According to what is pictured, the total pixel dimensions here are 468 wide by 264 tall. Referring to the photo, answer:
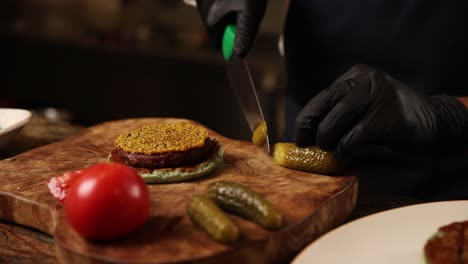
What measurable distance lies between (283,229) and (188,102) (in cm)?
455

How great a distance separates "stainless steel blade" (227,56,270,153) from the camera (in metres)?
2.93

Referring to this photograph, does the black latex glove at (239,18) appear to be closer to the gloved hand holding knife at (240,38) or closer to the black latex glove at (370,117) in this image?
the gloved hand holding knife at (240,38)

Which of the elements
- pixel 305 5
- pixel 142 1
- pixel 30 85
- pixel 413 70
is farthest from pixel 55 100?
pixel 413 70

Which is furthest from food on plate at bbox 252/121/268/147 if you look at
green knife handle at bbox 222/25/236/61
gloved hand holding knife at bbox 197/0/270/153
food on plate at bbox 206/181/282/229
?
food on plate at bbox 206/181/282/229

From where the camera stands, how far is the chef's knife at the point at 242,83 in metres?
2.94

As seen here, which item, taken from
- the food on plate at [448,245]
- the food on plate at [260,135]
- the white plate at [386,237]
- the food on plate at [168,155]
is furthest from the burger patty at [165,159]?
the food on plate at [448,245]

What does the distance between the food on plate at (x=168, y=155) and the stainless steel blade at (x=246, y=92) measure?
12.5 inches

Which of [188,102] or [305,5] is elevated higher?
[305,5]

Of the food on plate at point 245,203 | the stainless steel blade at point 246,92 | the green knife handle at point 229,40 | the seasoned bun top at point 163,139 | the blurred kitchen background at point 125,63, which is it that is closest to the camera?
the food on plate at point 245,203

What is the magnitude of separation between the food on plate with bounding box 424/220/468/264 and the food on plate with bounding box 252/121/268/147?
1047 millimetres

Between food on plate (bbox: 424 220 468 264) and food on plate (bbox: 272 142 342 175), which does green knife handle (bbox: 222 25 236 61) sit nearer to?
food on plate (bbox: 272 142 342 175)

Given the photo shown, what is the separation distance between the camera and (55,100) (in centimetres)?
741

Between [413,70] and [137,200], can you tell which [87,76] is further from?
[137,200]

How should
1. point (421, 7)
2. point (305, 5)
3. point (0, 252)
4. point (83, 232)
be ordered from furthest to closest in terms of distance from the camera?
1. point (305, 5)
2. point (421, 7)
3. point (0, 252)
4. point (83, 232)
